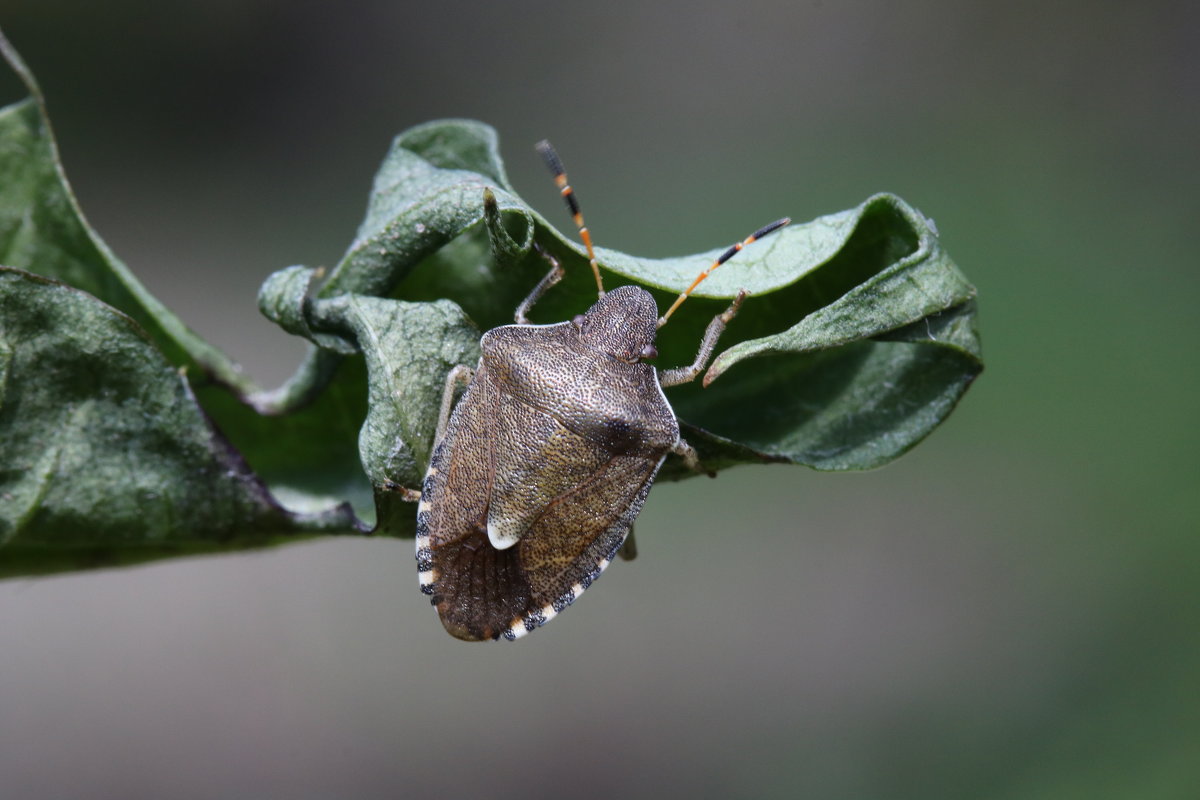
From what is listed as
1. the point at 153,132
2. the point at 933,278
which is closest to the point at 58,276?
the point at 933,278

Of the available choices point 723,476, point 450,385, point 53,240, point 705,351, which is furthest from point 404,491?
Result: point 723,476

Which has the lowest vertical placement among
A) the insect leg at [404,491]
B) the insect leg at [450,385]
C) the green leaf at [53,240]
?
the insect leg at [404,491]

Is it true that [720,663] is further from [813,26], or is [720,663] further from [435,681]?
[813,26]

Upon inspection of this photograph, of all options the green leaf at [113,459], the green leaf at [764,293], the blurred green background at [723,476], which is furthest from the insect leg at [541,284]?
the blurred green background at [723,476]

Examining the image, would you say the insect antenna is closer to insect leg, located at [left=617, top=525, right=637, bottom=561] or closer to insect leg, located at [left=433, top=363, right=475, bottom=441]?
insect leg, located at [left=433, top=363, right=475, bottom=441]

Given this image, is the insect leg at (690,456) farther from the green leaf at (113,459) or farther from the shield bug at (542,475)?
the green leaf at (113,459)

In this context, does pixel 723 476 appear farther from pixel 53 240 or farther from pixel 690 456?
pixel 53 240

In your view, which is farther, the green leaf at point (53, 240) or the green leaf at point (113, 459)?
the green leaf at point (53, 240)
